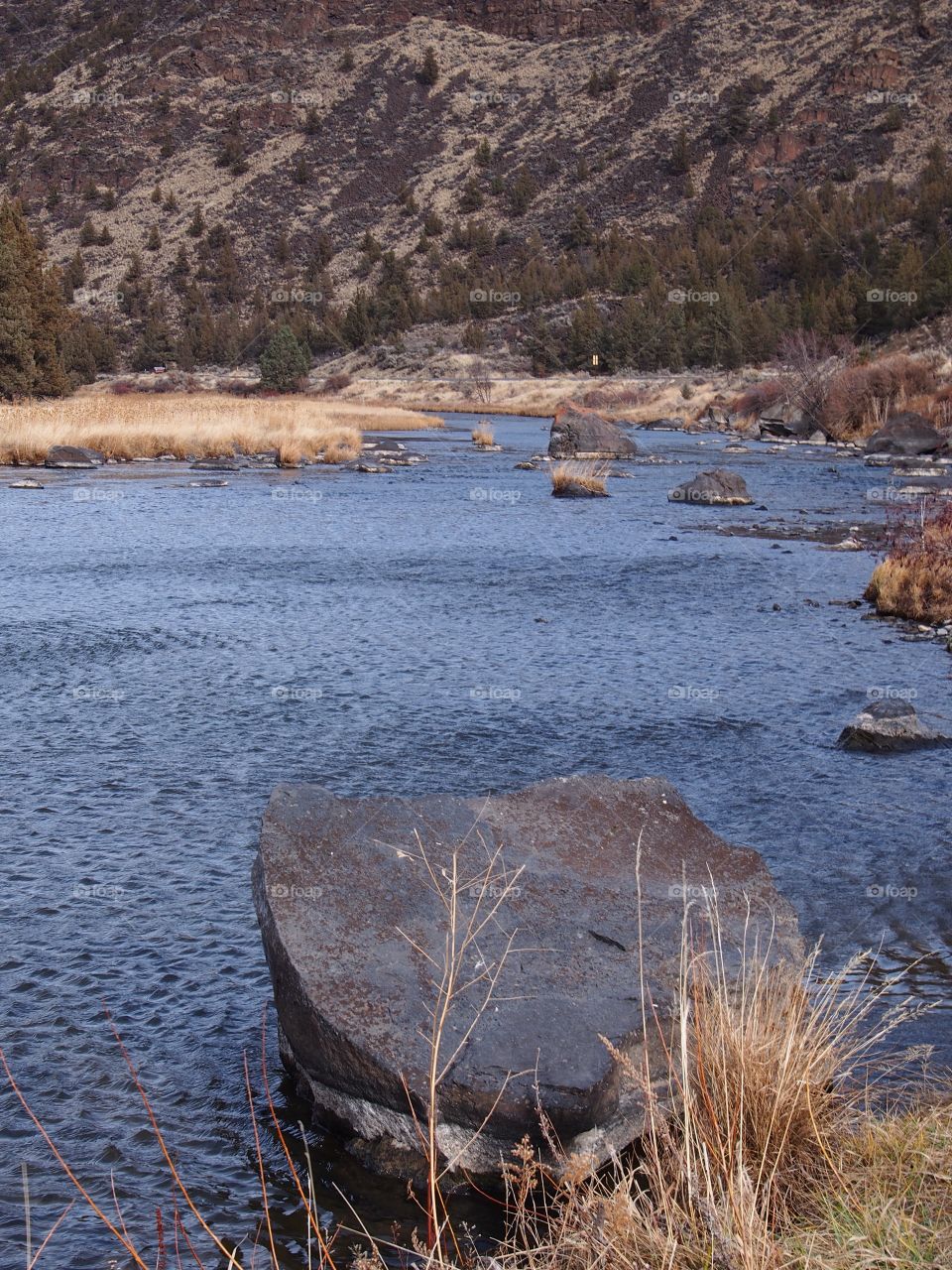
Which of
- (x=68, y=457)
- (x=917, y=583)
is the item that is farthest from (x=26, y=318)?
(x=917, y=583)

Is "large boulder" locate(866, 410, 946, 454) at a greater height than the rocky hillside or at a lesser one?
lesser

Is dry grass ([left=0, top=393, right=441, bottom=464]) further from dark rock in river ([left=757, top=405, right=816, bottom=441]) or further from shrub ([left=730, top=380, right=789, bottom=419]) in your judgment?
shrub ([left=730, top=380, right=789, bottom=419])

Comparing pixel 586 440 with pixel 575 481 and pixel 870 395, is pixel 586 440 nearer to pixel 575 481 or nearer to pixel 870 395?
pixel 575 481

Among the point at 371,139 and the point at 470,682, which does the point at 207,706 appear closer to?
the point at 470,682

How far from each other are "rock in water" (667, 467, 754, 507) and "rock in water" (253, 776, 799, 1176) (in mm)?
16600

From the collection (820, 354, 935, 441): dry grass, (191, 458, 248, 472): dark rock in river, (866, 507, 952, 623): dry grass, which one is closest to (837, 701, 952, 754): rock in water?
(866, 507, 952, 623): dry grass

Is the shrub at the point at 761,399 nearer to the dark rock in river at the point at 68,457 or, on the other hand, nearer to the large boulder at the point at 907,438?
the large boulder at the point at 907,438

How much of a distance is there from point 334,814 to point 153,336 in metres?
77.8

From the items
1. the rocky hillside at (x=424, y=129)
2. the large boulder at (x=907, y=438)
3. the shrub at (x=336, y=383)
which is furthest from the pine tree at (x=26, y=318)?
the rocky hillside at (x=424, y=129)

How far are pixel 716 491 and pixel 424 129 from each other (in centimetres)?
10267

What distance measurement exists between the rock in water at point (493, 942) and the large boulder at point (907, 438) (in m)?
25.5

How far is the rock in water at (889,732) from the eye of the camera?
25.9 feet

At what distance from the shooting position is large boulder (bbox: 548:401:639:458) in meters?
29.3

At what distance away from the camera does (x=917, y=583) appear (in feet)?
40.3
